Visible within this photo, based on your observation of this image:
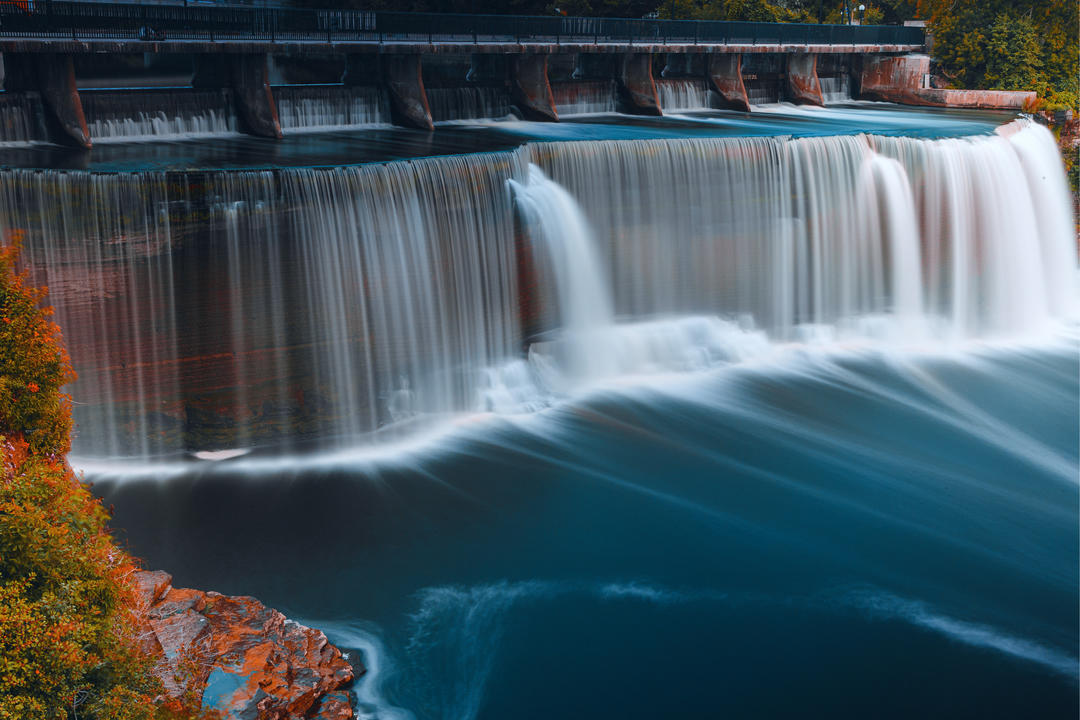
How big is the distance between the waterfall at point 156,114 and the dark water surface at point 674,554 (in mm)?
8128

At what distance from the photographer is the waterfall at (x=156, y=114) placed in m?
20.2

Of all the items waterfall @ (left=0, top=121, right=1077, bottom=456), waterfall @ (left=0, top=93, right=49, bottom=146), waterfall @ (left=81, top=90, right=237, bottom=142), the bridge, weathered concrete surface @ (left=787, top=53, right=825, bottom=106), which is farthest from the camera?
weathered concrete surface @ (left=787, top=53, right=825, bottom=106)

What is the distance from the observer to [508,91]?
26469 mm

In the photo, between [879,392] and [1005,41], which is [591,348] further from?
[1005,41]

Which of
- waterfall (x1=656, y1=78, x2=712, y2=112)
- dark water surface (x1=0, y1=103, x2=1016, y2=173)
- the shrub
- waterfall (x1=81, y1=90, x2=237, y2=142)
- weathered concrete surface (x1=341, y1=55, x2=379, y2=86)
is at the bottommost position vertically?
the shrub

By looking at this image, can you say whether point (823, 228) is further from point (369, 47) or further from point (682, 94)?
point (369, 47)

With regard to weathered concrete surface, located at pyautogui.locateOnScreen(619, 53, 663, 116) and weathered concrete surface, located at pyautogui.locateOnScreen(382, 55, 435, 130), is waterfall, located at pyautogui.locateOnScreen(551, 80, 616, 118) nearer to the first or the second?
weathered concrete surface, located at pyautogui.locateOnScreen(619, 53, 663, 116)

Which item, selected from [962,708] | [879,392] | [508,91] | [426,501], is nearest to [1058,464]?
[879,392]

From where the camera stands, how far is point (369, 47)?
23.2 meters

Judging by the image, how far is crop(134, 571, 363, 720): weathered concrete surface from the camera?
33.4 feet

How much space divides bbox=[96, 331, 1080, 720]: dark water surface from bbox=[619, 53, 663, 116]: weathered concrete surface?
11.6 m

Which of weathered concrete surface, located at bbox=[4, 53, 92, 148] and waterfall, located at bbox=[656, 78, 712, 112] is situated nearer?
weathered concrete surface, located at bbox=[4, 53, 92, 148]

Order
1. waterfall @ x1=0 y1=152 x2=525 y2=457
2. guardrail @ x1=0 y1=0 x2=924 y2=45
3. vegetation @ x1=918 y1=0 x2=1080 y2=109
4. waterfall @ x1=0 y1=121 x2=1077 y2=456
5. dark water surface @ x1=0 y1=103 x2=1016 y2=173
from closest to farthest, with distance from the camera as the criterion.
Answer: waterfall @ x1=0 y1=152 x2=525 y2=457, waterfall @ x1=0 y1=121 x2=1077 y2=456, dark water surface @ x1=0 y1=103 x2=1016 y2=173, guardrail @ x1=0 y1=0 x2=924 y2=45, vegetation @ x1=918 y1=0 x2=1080 y2=109

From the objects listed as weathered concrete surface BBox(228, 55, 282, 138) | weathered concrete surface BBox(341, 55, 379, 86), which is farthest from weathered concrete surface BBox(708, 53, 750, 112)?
weathered concrete surface BBox(228, 55, 282, 138)
